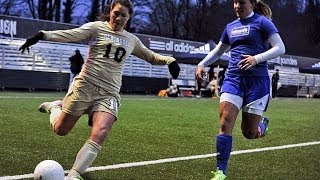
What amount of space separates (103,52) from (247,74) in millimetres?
1745

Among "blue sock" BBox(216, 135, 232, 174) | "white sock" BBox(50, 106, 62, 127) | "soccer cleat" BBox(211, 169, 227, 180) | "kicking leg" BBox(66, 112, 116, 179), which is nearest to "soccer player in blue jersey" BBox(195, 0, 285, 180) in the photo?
"blue sock" BBox(216, 135, 232, 174)

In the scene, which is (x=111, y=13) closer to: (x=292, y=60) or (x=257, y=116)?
(x=257, y=116)

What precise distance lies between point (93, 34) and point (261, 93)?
212 centimetres

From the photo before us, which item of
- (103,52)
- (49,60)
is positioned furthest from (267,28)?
(49,60)

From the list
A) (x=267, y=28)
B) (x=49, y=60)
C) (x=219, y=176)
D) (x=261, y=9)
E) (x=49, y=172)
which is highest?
(x=261, y=9)

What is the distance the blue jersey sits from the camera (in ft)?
21.4

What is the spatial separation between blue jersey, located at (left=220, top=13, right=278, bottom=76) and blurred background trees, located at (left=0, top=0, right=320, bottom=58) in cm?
5024

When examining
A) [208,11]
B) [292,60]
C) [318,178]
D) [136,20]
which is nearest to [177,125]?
[318,178]

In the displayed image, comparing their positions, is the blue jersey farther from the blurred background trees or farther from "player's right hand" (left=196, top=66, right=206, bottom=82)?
the blurred background trees

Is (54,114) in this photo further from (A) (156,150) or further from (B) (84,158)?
(A) (156,150)

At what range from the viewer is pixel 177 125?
529 inches

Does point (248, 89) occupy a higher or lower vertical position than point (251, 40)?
lower

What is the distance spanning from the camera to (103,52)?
20.1 ft

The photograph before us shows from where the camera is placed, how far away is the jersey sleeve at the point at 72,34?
5.84 meters
